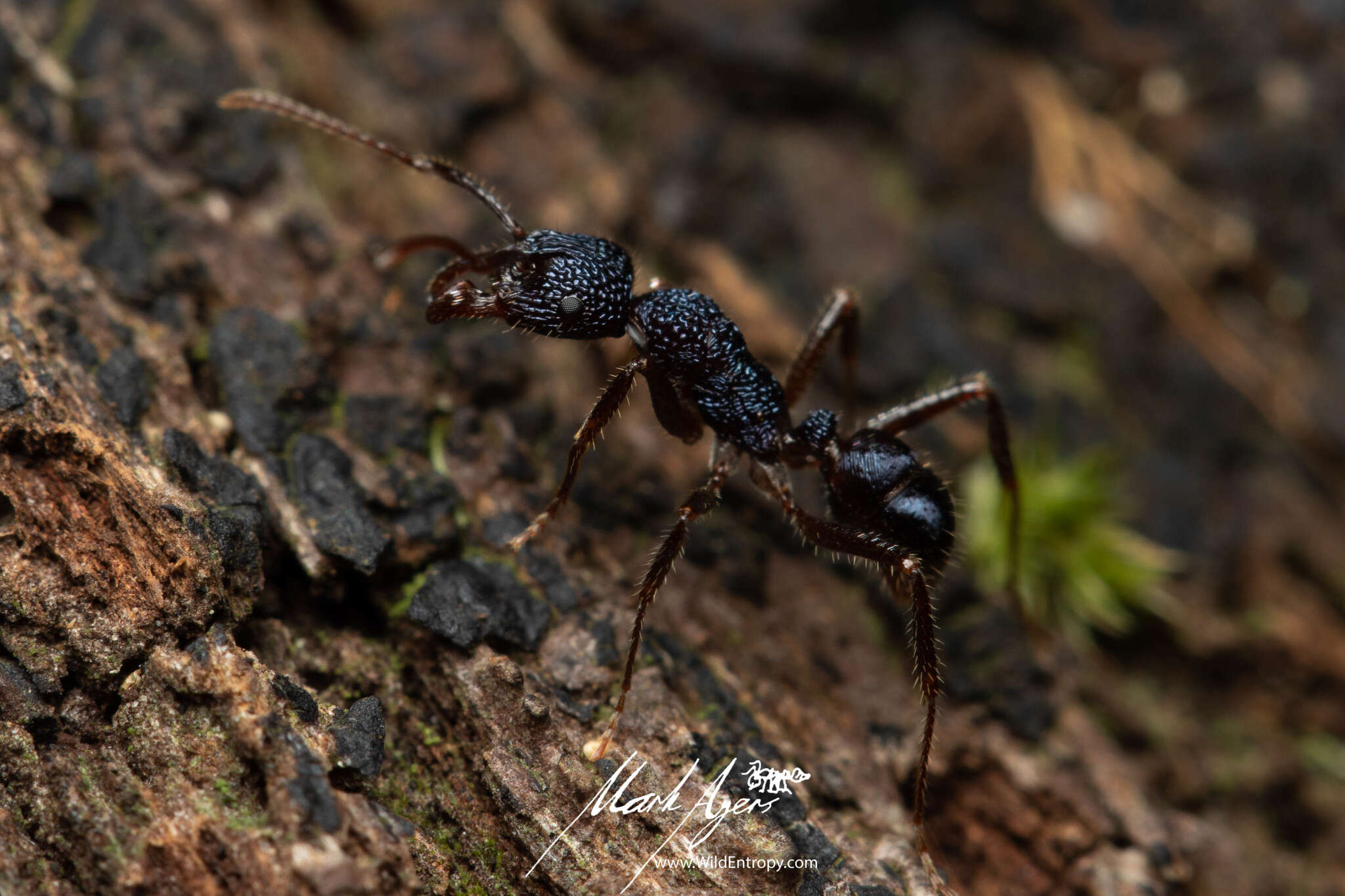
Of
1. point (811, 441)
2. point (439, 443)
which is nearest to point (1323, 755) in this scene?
point (811, 441)

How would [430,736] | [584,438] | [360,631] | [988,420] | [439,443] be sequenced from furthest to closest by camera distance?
1. [988,420]
2. [439,443]
3. [584,438]
4. [360,631]
5. [430,736]

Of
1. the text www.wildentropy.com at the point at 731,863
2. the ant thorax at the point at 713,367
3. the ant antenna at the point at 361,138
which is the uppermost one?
the ant thorax at the point at 713,367

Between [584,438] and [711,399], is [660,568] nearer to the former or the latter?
[584,438]

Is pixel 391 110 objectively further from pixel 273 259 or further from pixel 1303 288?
pixel 1303 288

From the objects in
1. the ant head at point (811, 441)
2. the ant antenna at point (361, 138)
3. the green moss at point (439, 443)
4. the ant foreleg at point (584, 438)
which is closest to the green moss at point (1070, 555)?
the ant head at point (811, 441)

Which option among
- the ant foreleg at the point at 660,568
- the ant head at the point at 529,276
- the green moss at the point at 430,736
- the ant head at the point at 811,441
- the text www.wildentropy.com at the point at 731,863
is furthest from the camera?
the ant head at the point at 811,441

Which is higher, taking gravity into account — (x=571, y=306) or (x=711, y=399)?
(x=711, y=399)

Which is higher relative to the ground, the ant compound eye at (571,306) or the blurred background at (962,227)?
the blurred background at (962,227)

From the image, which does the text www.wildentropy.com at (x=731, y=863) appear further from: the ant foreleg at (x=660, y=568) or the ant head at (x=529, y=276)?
the ant head at (x=529, y=276)
